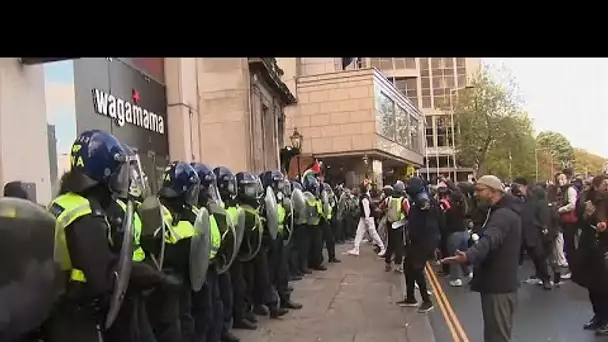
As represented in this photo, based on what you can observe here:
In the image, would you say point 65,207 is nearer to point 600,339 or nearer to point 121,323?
point 121,323

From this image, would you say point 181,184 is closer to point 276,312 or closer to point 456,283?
point 276,312

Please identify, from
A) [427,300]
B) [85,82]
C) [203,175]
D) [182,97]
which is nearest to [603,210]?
[427,300]

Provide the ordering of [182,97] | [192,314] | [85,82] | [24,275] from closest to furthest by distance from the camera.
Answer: [24,275]
[192,314]
[85,82]
[182,97]

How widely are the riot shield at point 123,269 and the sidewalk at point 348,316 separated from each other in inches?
152

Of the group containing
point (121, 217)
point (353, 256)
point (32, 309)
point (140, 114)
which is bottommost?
point (353, 256)

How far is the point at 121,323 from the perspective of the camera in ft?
14.4

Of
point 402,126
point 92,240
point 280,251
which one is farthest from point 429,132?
point 92,240

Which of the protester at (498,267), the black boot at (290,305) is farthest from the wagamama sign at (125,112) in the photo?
the protester at (498,267)

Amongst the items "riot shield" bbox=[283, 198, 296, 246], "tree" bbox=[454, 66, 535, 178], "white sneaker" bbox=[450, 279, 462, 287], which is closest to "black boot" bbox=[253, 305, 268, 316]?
"riot shield" bbox=[283, 198, 296, 246]

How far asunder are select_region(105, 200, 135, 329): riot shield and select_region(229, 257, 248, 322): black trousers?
3.60m

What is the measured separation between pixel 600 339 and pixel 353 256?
9.74 m

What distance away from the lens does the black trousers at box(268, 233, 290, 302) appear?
8.91 m

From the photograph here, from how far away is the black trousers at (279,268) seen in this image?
8914mm

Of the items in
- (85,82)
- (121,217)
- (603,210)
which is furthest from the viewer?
(85,82)
